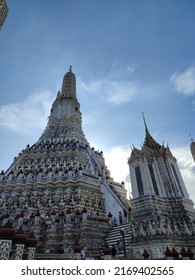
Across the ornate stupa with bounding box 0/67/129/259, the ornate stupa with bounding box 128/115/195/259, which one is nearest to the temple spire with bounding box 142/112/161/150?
the ornate stupa with bounding box 128/115/195/259

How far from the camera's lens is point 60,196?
2756 cm

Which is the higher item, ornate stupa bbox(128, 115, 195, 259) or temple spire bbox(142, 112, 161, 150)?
temple spire bbox(142, 112, 161, 150)

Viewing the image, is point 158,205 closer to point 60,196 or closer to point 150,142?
point 150,142

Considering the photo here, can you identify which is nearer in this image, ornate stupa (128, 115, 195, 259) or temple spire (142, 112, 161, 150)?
ornate stupa (128, 115, 195, 259)

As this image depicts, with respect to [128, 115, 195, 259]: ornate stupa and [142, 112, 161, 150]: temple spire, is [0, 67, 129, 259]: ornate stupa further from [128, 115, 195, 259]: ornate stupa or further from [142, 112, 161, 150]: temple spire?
[142, 112, 161, 150]: temple spire

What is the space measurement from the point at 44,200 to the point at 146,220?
624 inches

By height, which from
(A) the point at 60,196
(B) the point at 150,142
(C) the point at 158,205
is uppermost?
(B) the point at 150,142

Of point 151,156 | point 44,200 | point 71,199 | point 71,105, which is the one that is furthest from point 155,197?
point 71,105

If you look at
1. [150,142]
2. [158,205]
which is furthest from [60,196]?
[150,142]

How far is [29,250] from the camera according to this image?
8125 millimetres

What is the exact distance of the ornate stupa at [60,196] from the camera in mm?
18844

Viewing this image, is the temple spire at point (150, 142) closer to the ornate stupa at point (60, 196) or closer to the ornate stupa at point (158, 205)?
the ornate stupa at point (158, 205)

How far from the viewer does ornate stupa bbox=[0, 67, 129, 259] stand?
18844mm
